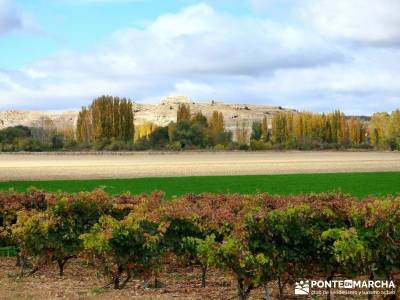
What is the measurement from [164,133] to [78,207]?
12355 cm

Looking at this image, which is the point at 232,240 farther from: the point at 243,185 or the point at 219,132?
the point at 219,132

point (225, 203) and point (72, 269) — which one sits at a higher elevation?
point (225, 203)

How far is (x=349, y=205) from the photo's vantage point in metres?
10.4

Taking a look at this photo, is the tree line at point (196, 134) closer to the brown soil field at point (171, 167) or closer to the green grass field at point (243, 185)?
the brown soil field at point (171, 167)

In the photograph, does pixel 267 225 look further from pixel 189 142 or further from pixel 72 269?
pixel 189 142

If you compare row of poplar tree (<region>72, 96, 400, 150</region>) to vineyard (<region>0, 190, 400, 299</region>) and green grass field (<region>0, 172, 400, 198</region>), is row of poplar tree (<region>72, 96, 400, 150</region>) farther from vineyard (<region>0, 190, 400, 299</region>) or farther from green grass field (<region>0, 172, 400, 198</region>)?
vineyard (<region>0, 190, 400, 299</region>)

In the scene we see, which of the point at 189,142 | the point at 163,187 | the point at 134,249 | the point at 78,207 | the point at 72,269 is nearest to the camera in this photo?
the point at 134,249

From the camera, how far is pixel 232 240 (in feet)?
30.7

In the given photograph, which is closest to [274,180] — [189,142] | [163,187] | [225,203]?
[163,187]

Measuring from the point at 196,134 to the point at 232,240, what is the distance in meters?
124

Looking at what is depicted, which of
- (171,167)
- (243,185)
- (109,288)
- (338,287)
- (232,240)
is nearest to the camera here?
(232,240)

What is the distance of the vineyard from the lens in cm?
919

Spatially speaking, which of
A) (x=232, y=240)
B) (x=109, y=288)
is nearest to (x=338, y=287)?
(x=232, y=240)

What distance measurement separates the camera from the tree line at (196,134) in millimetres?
132375
